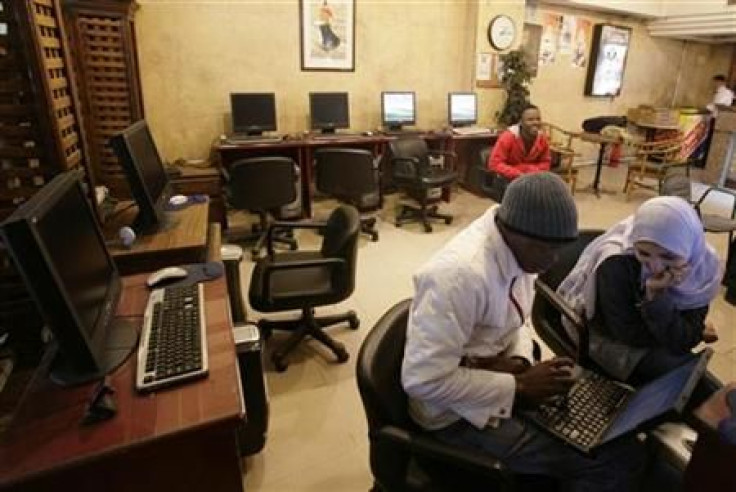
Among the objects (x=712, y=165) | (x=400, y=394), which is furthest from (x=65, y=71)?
(x=712, y=165)

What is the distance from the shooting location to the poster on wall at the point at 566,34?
250 inches

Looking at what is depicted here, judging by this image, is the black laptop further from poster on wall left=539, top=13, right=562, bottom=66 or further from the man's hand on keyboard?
poster on wall left=539, top=13, right=562, bottom=66

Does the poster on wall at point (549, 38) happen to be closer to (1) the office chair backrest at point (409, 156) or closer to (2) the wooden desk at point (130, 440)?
(1) the office chair backrest at point (409, 156)

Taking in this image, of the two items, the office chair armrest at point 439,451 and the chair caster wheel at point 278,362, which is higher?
the office chair armrest at point 439,451

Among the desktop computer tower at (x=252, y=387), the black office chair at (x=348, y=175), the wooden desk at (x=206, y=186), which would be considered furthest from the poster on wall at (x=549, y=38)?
the desktop computer tower at (x=252, y=387)

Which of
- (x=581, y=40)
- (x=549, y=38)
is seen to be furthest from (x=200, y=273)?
(x=581, y=40)

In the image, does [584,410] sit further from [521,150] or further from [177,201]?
[521,150]

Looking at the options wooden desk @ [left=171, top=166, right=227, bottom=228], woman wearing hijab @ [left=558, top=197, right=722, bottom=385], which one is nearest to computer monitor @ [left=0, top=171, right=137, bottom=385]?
woman wearing hijab @ [left=558, top=197, right=722, bottom=385]

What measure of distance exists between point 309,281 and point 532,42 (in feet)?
18.0

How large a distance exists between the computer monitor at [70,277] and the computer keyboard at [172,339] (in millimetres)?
68

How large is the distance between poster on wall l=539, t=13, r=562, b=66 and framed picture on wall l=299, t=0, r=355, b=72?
299 cm

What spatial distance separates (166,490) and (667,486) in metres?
1.37

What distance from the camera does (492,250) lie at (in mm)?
1129

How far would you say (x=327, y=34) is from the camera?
4.72 m
